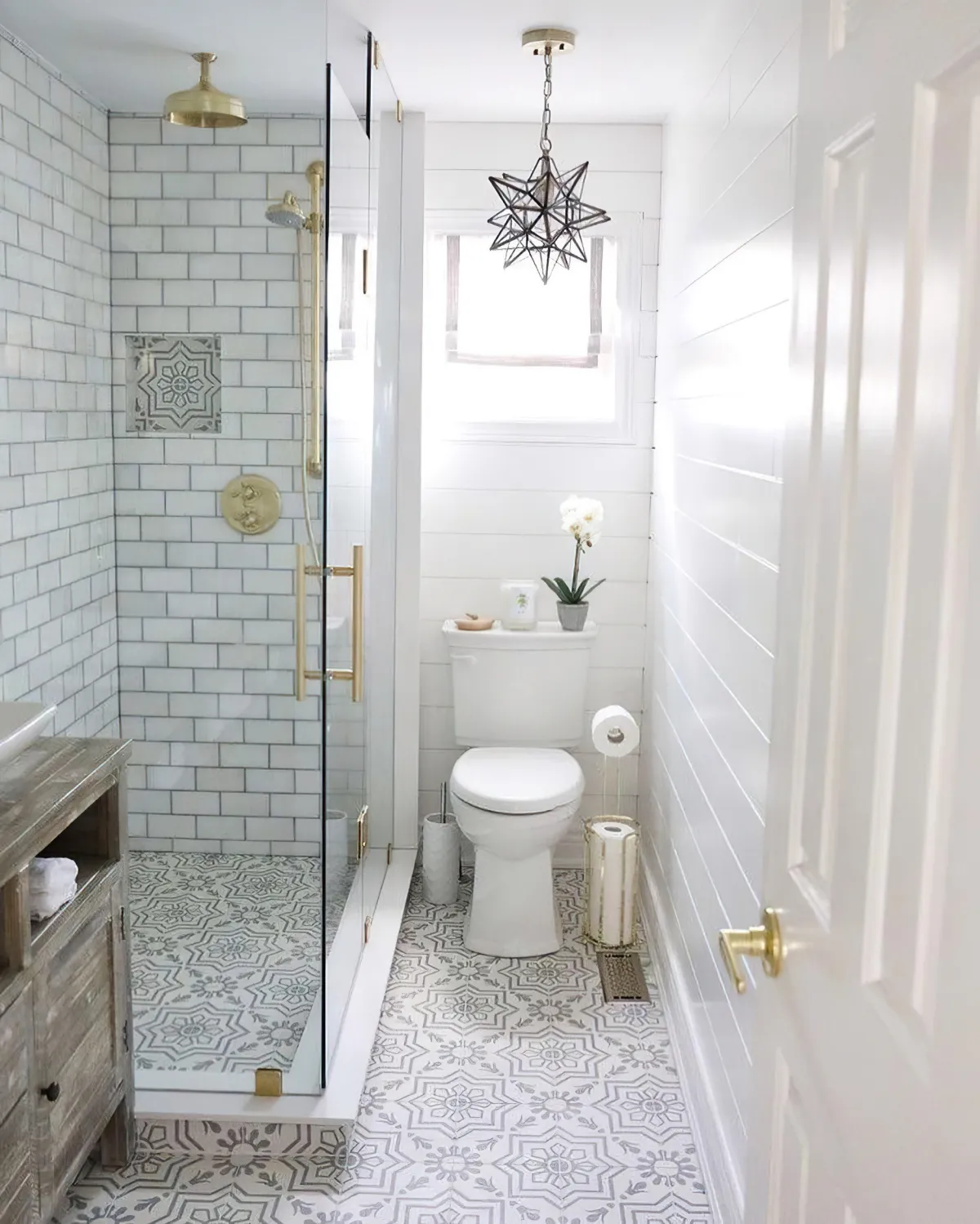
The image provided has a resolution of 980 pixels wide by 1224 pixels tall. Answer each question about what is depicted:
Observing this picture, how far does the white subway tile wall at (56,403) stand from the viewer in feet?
8.18

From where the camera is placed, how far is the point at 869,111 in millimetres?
957

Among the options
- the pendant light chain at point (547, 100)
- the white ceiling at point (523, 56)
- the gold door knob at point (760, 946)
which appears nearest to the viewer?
the gold door knob at point (760, 946)

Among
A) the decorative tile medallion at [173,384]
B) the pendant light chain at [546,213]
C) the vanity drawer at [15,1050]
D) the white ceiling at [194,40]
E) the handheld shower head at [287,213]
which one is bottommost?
the vanity drawer at [15,1050]

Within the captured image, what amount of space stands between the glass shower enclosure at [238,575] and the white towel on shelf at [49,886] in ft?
1.90

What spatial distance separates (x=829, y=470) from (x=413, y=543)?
2808mm

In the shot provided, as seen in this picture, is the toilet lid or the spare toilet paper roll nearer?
the toilet lid

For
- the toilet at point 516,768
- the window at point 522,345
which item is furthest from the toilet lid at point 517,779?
the window at point 522,345

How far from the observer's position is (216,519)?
2.65 meters

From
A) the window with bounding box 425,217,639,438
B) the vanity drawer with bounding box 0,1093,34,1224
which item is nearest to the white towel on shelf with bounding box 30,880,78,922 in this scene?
the vanity drawer with bounding box 0,1093,34,1224

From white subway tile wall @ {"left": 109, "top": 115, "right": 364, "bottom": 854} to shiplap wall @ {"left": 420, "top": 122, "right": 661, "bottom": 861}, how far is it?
117 cm

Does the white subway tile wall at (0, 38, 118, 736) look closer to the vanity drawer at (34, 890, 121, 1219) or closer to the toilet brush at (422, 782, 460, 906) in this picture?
the vanity drawer at (34, 890, 121, 1219)

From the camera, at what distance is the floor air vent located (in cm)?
323

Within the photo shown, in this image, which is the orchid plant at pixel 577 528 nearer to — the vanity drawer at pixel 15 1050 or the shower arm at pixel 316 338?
the shower arm at pixel 316 338

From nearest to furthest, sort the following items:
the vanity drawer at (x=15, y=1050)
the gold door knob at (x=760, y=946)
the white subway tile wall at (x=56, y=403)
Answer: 1. the gold door knob at (x=760, y=946)
2. the vanity drawer at (x=15, y=1050)
3. the white subway tile wall at (x=56, y=403)
